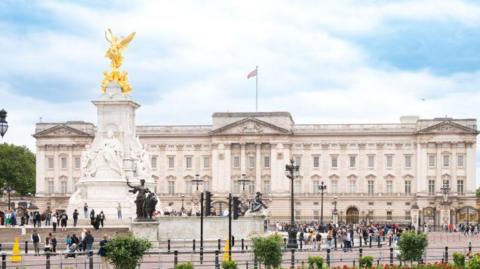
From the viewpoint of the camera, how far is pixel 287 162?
119 metres

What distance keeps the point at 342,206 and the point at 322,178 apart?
4601 mm

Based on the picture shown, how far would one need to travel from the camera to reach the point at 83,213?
58.9m

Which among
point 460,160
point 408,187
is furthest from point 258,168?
point 460,160

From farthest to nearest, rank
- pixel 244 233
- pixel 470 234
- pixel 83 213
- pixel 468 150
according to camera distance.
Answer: pixel 468 150
pixel 470 234
pixel 83 213
pixel 244 233

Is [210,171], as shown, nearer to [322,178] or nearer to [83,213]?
[322,178]

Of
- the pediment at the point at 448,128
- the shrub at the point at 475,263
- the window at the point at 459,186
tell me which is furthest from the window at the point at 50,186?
the shrub at the point at 475,263

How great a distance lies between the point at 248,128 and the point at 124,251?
9243 cm

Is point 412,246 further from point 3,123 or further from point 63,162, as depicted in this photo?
point 63,162

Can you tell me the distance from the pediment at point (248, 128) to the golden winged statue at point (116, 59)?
185ft

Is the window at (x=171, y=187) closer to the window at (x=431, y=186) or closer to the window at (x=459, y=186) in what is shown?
the window at (x=431, y=186)

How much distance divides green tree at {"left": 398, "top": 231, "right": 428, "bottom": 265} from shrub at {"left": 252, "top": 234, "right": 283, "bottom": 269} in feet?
15.2

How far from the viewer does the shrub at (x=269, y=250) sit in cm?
2958

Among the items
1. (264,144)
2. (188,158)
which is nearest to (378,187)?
(264,144)

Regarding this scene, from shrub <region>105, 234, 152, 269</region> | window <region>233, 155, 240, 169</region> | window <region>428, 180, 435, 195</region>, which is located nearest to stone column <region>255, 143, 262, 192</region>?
window <region>233, 155, 240, 169</region>
